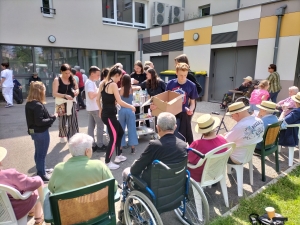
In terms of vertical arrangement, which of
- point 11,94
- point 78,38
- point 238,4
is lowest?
point 11,94

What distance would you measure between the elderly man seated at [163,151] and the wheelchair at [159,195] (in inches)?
2.3

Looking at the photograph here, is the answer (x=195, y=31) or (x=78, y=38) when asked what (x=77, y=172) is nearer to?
(x=195, y=31)

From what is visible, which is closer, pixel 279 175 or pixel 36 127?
pixel 36 127

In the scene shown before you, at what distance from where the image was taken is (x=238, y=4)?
10023 millimetres

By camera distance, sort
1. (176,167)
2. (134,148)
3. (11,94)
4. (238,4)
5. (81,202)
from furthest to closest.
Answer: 1. (238,4)
2. (11,94)
3. (134,148)
4. (176,167)
5. (81,202)

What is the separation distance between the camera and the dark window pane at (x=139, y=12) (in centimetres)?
1185

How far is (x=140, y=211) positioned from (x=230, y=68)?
25.7ft

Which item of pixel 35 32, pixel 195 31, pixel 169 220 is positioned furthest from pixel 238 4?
Answer: pixel 169 220

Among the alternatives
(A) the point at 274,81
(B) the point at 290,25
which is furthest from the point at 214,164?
(B) the point at 290,25

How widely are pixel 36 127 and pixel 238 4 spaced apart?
34.8ft

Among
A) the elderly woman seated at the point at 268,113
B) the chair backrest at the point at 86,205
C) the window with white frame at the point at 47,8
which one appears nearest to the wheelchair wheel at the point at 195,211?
the chair backrest at the point at 86,205

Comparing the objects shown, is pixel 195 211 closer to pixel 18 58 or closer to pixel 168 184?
pixel 168 184

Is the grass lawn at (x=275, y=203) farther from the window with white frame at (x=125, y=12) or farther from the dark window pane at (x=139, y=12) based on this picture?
the dark window pane at (x=139, y=12)

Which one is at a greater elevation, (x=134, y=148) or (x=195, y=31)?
(x=195, y=31)
